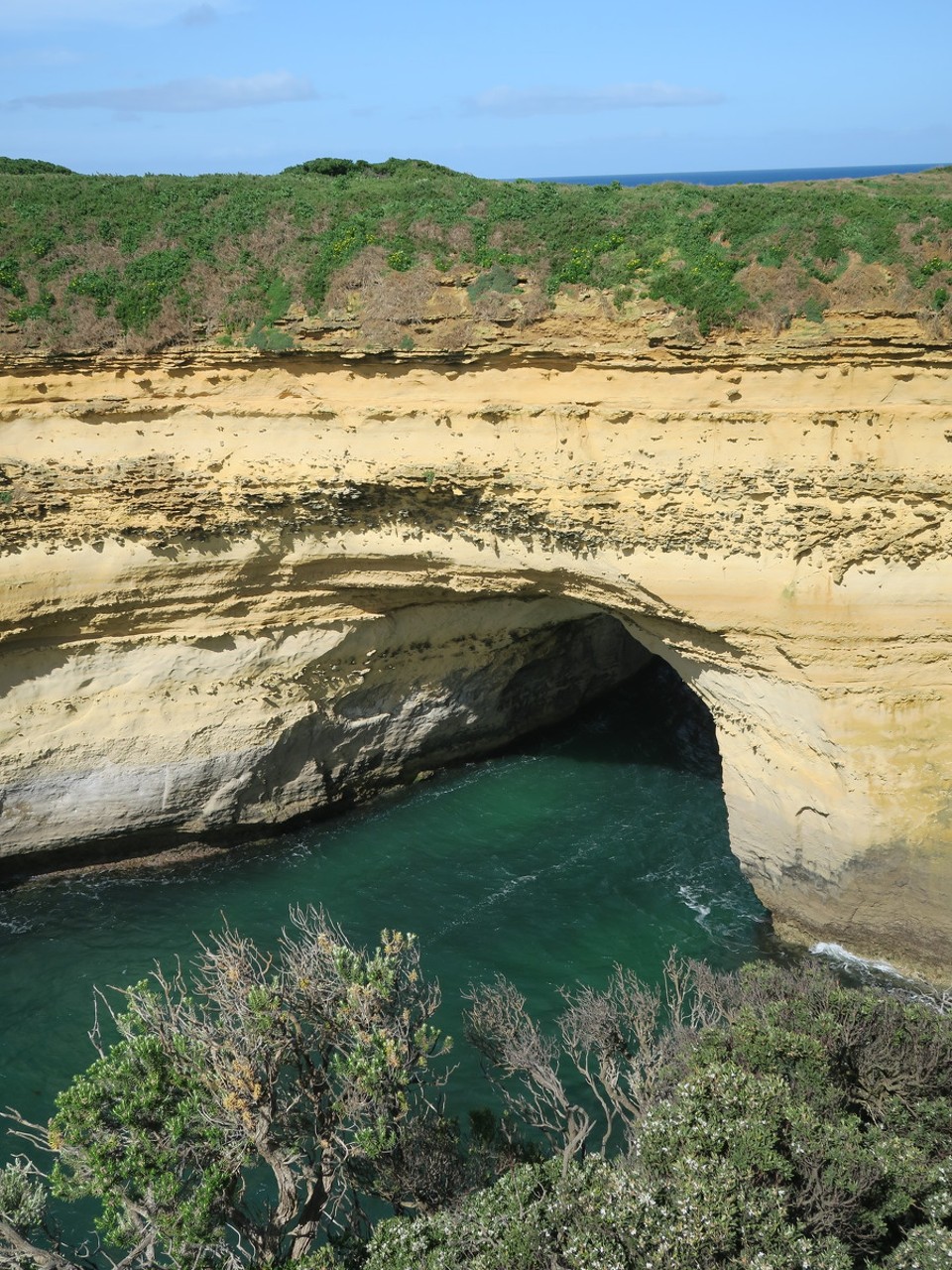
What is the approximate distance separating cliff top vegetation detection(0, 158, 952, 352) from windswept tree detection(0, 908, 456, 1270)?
10.3 m

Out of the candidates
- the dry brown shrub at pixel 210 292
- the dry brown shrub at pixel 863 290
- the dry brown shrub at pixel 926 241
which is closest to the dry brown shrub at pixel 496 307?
the dry brown shrub at pixel 210 292

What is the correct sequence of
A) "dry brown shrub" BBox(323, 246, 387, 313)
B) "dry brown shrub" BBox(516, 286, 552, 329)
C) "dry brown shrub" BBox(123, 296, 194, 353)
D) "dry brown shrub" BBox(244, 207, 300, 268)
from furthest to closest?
"dry brown shrub" BBox(244, 207, 300, 268)
"dry brown shrub" BBox(323, 246, 387, 313)
"dry brown shrub" BBox(123, 296, 194, 353)
"dry brown shrub" BBox(516, 286, 552, 329)

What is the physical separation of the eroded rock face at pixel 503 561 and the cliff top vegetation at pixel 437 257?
605 mm

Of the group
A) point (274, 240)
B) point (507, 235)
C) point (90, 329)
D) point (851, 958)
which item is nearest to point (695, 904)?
point (851, 958)

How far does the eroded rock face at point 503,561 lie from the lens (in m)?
15.7

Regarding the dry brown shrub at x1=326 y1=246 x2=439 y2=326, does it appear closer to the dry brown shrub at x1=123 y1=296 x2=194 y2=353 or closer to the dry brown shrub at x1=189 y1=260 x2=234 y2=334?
the dry brown shrub at x1=189 y1=260 x2=234 y2=334

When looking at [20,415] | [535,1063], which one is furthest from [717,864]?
[20,415]

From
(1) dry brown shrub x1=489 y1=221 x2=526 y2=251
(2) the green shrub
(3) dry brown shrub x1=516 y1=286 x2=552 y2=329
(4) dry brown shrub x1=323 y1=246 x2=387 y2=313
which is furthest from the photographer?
(1) dry brown shrub x1=489 y1=221 x2=526 y2=251

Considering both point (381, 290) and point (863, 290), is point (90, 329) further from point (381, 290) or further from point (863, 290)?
point (863, 290)

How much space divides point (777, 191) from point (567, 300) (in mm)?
4364

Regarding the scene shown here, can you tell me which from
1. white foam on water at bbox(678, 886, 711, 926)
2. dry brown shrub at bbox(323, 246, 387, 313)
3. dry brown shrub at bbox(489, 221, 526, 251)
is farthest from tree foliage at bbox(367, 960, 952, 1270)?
dry brown shrub at bbox(489, 221, 526, 251)

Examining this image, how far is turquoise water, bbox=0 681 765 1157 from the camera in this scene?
16.8 m

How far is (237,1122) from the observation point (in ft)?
32.0

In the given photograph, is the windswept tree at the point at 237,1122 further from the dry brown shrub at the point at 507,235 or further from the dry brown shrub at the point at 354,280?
the dry brown shrub at the point at 507,235
